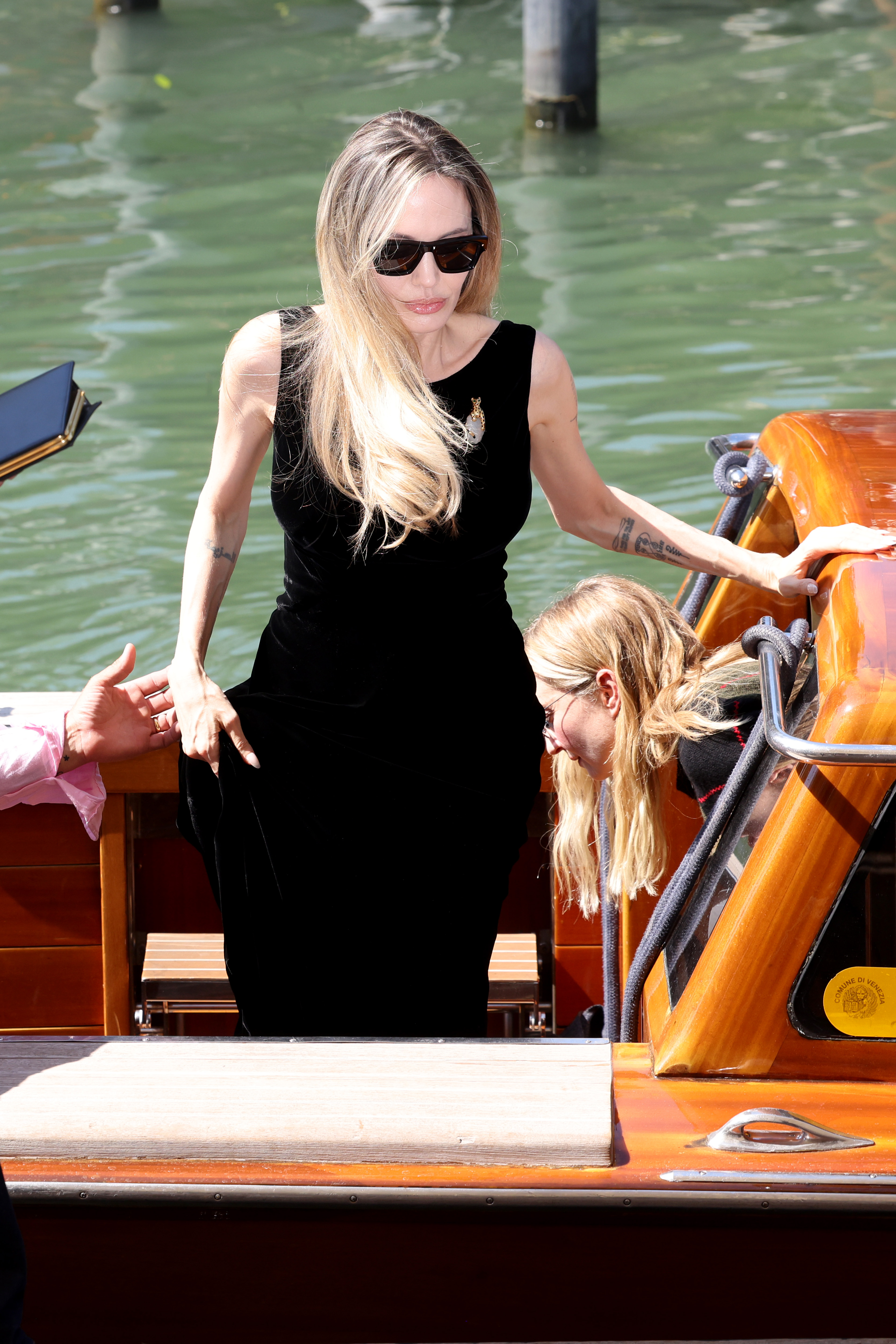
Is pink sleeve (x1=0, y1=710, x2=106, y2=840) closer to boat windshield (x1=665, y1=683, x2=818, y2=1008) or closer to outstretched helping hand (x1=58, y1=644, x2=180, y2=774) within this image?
outstretched helping hand (x1=58, y1=644, x2=180, y2=774)

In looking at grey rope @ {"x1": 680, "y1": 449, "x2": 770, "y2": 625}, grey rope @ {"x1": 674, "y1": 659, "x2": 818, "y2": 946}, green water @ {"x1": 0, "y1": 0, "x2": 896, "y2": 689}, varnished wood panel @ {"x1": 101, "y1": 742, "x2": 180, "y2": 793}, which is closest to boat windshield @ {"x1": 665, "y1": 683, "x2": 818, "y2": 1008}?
grey rope @ {"x1": 674, "y1": 659, "x2": 818, "y2": 946}

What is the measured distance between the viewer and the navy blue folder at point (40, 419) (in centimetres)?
206

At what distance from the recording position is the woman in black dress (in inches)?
93.9

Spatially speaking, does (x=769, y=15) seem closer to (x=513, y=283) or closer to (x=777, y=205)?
(x=777, y=205)

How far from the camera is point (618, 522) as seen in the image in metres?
2.68

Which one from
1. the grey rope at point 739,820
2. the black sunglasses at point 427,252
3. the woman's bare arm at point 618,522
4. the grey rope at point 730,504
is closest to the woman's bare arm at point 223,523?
the black sunglasses at point 427,252

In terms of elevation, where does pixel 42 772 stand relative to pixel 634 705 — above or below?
below

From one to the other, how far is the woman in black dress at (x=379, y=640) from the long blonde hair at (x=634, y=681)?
0.17 meters

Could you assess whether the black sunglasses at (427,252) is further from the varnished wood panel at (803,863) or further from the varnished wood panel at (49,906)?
the varnished wood panel at (49,906)

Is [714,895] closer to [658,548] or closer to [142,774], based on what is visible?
[658,548]

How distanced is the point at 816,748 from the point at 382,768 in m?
0.75

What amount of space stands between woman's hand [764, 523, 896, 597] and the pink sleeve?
4.36 feet

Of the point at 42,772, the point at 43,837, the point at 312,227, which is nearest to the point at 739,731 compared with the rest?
the point at 42,772

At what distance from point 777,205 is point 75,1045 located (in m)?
10.9
